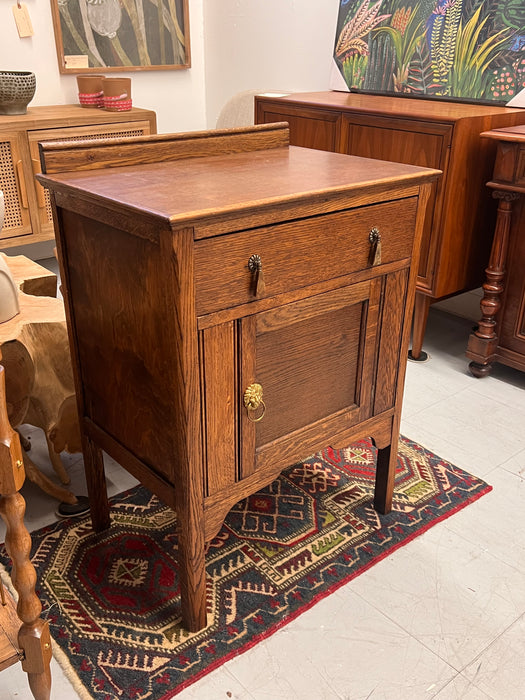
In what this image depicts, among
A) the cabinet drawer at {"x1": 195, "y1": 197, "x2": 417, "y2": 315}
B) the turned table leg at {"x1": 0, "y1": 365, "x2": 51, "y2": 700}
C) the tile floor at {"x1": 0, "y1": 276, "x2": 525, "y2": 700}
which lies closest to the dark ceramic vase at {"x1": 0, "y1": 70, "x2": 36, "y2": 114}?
the tile floor at {"x1": 0, "y1": 276, "x2": 525, "y2": 700}

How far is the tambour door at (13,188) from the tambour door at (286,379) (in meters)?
2.42

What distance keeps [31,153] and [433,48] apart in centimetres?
205

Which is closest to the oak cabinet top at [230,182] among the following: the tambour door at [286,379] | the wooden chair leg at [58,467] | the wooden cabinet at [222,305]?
the wooden cabinet at [222,305]

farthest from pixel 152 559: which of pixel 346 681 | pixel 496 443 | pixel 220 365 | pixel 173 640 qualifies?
pixel 496 443

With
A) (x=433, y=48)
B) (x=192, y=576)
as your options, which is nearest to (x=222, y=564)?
(x=192, y=576)

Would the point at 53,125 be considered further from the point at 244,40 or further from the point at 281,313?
the point at 281,313

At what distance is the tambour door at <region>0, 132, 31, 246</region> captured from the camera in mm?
3262

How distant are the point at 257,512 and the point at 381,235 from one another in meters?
0.86

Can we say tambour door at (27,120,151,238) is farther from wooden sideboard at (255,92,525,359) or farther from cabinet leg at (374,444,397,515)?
cabinet leg at (374,444,397,515)

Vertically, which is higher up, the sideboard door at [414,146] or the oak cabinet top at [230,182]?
the oak cabinet top at [230,182]

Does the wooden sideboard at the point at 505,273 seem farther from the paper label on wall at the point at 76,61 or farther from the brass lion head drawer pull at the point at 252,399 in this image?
the paper label on wall at the point at 76,61

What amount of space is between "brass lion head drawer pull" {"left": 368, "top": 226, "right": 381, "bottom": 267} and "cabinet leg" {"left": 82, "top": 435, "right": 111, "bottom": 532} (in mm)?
815

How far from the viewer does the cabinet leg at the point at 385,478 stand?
1.74 meters

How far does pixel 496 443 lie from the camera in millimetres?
2160
